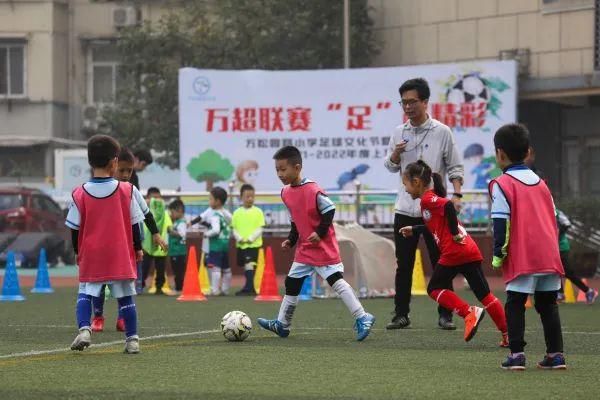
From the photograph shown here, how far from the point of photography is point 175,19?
3919cm

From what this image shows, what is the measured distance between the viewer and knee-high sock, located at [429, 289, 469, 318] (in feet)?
36.2

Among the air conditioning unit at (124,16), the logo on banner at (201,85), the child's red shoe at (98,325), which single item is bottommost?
the child's red shoe at (98,325)

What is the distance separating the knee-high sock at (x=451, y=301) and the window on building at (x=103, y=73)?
35358mm

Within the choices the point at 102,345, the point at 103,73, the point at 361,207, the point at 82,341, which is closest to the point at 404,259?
the point at 102,345

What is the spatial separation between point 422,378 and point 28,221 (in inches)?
933

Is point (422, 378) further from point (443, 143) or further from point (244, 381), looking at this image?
point (443, 143)

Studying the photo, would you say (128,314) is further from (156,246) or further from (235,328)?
(156,246)

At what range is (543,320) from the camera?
917 centimetres

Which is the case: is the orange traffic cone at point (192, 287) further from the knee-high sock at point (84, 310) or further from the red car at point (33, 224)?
the red car at point (33, 224)

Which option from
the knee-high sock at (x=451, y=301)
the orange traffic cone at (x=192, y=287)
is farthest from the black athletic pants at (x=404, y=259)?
the orange traffic cone at (x=192, y=287)

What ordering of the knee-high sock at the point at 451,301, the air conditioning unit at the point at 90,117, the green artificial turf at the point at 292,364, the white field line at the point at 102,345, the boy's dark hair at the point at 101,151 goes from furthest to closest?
the air conditioning unit at the point at 90,117, the knee-high sock at the point at 451,301, the boy's dark hair at the point at 101,151, the white field line at the point at 102,345, the green artificial turf at the point at 292,364

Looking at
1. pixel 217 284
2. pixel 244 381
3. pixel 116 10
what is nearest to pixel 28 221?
pixel 217 284

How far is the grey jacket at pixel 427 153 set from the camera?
1288cm

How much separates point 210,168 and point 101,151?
21.2 metres
